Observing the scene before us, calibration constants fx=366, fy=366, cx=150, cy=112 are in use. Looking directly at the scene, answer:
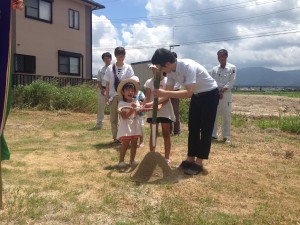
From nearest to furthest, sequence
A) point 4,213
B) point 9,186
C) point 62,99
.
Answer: point 4,213
point 9,186
point 62,99

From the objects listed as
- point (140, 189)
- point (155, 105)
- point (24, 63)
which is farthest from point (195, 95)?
point (24, 63)

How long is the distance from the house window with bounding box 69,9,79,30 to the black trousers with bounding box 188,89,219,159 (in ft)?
54.3

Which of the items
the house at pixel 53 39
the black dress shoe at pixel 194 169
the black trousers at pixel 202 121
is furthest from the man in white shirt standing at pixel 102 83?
the house at pixel 53 39

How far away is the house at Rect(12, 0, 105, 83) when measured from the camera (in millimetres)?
17141

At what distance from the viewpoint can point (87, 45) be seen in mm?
21484

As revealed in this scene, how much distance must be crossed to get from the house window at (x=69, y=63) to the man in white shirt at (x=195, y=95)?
50.7ft

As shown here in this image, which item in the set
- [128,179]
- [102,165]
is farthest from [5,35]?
[102,165]

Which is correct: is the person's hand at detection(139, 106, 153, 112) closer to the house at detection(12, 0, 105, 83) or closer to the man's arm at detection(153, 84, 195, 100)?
the man's arm at detection(153, 84, 195, 100)

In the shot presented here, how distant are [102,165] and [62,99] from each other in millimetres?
8920

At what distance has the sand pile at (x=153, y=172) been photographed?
4.53 metres

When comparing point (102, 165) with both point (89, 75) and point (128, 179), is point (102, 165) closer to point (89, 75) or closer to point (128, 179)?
point (128, 179)

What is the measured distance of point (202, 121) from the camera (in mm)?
5004

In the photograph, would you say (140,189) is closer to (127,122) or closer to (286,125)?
(127,122)

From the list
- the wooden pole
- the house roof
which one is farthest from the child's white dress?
the house roof
